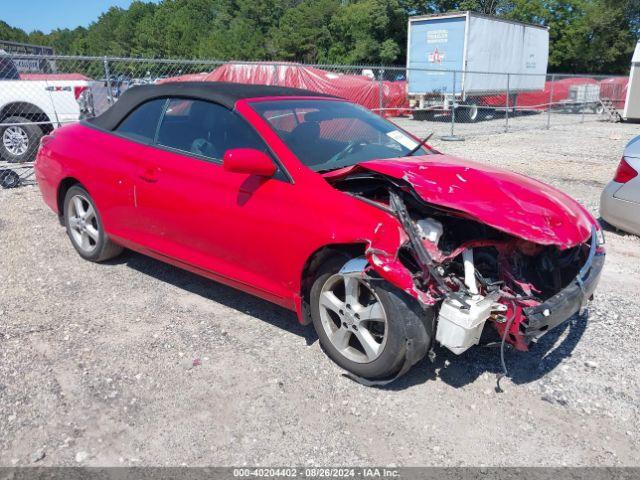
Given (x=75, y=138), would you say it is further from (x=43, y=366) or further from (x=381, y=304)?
(x=381, y=304)

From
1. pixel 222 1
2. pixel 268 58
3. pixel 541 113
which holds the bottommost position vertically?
pixel 541 113

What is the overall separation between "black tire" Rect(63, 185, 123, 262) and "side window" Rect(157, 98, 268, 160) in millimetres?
1073

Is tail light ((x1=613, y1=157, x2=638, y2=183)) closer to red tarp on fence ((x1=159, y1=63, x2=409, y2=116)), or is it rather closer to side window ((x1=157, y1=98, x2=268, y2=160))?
side window ((x1=157, y1=98, x2=268, y2=160))

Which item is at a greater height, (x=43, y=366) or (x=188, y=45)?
(x=188, y=45)

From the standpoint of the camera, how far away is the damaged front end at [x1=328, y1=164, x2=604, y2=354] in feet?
9.05

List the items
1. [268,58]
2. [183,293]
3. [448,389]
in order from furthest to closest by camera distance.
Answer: [268,58], [183,293], [448,389]

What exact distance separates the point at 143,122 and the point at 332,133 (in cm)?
155

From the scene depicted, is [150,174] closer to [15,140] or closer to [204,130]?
[204,130]

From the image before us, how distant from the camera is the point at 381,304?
2957mm

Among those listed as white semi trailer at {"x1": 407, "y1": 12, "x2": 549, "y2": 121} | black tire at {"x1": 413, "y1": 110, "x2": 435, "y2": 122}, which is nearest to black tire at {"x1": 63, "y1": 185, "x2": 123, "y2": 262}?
white semi trailer at {"x1": 407, "y1": 12, "x2": 549, "y2": 121}

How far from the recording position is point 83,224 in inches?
192

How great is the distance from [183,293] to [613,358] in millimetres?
3135

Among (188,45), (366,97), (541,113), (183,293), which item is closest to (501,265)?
(183,293)

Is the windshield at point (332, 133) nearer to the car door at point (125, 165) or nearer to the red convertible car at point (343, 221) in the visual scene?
the red convertible car at point (343, 221)
